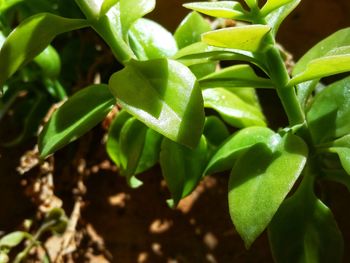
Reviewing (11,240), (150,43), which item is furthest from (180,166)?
(11,240)

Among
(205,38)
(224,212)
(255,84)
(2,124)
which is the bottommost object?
(224,212)

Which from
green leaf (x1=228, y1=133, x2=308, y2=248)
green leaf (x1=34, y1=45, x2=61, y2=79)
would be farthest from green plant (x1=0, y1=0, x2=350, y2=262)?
green leaf (x1=34, y1=45, x2=61, y2=79)

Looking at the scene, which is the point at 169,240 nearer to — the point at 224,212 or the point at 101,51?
the point at 224,212

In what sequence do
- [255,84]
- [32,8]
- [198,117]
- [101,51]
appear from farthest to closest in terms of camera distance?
[101,51], [32,8], [255,84], [198,117]

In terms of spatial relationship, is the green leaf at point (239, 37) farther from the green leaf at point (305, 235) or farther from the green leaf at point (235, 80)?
the green leaf at point (305, 235)

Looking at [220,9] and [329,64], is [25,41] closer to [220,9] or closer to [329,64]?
[220,9]

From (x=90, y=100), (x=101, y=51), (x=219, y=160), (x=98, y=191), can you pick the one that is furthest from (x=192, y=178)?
(x=101, y=51)

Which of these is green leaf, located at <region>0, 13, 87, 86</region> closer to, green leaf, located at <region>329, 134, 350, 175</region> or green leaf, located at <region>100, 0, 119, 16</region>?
green leaf, located at <region>100, 0, 119, 16</region>
